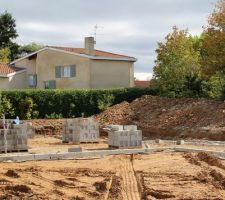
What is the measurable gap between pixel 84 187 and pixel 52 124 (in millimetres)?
19368

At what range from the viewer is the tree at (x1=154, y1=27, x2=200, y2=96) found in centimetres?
3672

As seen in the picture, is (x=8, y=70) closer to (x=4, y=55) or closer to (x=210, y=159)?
(x=4, y=55)

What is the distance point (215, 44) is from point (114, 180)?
70.8 ft

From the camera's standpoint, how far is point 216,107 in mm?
28984

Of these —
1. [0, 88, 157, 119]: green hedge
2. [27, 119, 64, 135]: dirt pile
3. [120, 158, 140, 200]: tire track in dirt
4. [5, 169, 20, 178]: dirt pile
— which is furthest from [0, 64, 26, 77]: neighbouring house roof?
[5, 169, 20, 178]: dirt pile

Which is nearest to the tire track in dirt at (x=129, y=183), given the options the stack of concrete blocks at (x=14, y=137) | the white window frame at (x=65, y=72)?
the stack of concrete blocks at (x=14, y=137)

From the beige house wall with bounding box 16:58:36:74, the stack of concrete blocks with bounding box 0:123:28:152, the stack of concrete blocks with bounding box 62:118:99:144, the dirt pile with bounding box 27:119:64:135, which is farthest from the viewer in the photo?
the beige house wall with bounding box 16:58:36:74

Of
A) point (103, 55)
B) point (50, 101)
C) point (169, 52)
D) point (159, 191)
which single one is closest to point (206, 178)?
point (159, 191)

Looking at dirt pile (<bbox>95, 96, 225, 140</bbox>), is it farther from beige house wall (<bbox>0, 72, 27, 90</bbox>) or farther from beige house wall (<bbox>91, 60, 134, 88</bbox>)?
beige house wall (<bbox>0, 72, 27, 90</bbox>)

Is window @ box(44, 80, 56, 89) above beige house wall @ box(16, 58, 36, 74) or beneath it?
beneath

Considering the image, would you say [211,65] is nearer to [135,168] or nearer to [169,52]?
[169,52]

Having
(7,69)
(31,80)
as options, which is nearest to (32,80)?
(31,80)

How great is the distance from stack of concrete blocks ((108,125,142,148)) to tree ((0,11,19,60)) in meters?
45.4

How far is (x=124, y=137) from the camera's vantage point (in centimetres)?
1961
